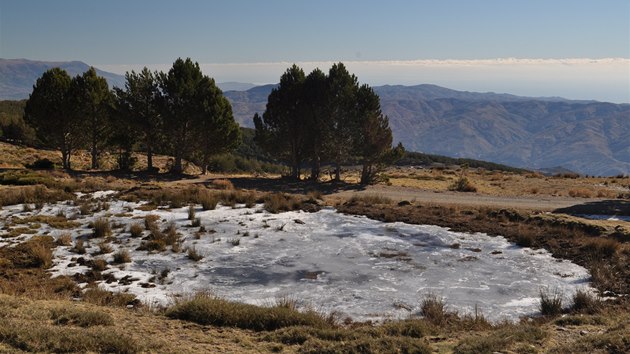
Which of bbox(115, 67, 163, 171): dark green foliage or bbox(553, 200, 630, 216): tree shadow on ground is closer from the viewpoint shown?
bbox(553, 200, 630, 216): tree shadow on ground

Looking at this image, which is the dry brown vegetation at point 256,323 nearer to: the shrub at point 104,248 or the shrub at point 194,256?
the shrub at point 194,256

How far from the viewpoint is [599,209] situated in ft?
77.0

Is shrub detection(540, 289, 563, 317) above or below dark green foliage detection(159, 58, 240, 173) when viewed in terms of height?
below

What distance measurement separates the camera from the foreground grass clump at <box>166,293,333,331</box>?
29.9 feet

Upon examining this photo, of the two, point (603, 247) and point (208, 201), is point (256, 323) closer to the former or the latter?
point (603, 247)

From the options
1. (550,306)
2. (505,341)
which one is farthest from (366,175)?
(505,341)

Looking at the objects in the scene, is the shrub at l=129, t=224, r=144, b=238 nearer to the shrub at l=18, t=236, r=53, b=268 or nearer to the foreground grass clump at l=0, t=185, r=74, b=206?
the shrub at l=18, t=236, r=53, b=268

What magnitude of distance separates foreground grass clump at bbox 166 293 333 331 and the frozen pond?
182 cm

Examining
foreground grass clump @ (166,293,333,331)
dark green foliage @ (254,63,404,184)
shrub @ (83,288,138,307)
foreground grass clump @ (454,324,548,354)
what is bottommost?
shrub @ (83,288,138,307)

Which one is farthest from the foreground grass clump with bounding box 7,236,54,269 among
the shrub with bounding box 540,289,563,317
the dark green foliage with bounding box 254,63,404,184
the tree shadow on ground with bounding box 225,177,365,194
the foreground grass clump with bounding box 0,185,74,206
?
the dark green foliage with bounding box 254,63,404,184

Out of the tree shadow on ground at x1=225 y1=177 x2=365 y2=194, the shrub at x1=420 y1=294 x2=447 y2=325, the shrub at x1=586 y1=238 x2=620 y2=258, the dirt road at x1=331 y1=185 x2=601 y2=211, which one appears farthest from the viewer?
the tree shadow on ground at x1=225 y1=177 x2=365 y2=194

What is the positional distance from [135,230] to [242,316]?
8990 millimetres

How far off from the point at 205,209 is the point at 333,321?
12639 mm

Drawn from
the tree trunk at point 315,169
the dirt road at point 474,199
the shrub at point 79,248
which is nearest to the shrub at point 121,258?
the shrub at point 79,248
